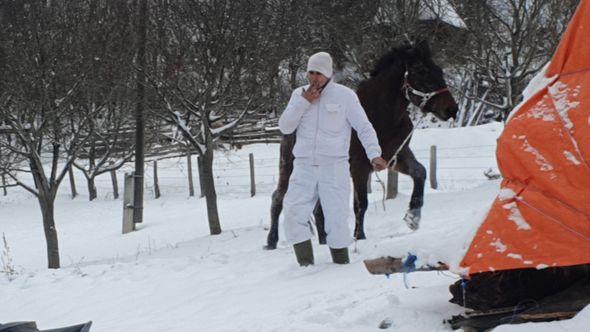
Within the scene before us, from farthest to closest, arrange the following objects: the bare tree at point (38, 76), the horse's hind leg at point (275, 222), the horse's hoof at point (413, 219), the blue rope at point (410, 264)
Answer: the bare tree at point (38, 76)
the horse's hind leg at point (275, 222)
the horse's hoof at point (413, 219)
the blue rope at point (410, 264)

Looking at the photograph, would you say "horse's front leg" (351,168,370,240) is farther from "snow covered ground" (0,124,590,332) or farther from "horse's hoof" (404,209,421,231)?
"horse's hoof" (404,209,421,231)

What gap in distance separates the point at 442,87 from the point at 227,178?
1648cm

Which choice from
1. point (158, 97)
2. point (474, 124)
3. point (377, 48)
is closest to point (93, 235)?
point (158, 97)

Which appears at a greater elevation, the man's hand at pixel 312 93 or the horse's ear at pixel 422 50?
the horse's ear at pixel 422 50

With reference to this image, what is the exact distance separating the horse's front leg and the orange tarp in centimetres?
361

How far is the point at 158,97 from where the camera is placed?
1159 centimetres

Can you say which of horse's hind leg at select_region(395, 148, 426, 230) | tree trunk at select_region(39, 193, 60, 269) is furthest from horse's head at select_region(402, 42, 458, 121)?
tree trunk at select_region(39, 193, 60, 269)

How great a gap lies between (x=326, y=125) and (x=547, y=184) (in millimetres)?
2668

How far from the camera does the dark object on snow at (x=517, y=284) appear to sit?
3418mm

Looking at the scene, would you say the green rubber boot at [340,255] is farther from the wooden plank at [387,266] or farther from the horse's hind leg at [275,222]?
the horse's hind leg at [275,222]

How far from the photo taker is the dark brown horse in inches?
283

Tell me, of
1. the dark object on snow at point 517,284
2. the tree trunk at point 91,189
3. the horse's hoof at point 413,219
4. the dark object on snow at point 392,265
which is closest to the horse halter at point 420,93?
the horse's hoof at point 413,219

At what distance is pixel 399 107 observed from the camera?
24.7ft

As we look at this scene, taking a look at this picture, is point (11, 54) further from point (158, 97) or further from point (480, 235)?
point (480, 235)
